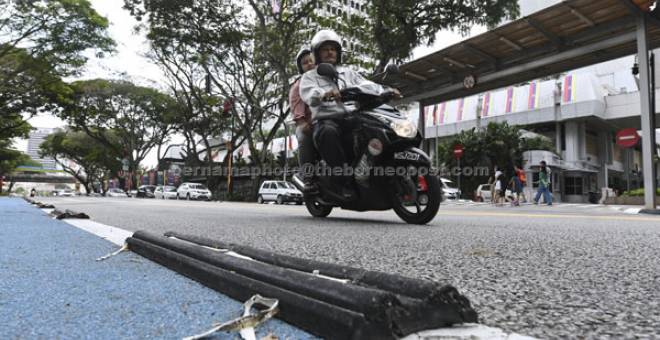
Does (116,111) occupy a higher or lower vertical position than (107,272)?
higher

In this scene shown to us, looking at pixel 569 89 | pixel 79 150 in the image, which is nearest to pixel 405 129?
pixel 569 89

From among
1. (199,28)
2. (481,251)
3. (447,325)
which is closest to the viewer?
(447,325)

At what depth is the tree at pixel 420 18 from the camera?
492 inches

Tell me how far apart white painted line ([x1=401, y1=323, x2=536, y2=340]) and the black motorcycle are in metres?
2.78

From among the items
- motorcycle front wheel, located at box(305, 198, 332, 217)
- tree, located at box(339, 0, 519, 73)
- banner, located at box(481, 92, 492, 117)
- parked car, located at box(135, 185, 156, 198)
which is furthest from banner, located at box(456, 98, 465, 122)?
motorcycle front wheel, located at box(305, 198, 332, 217)

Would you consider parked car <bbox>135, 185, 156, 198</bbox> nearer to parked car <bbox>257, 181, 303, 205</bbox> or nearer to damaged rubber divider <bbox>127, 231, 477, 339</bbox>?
parked car <bbox>257, 181, 303, 205</bbox>

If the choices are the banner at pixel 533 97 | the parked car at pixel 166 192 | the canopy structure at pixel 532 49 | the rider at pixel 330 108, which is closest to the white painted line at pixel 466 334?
the rider at pixel 330 108

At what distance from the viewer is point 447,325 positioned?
2.63ft

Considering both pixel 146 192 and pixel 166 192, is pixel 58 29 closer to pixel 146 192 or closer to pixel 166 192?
pixel 166 192

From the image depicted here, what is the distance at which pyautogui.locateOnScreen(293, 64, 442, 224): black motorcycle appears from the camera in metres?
3.59

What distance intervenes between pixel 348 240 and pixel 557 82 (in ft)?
99.7

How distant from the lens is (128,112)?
33344mm

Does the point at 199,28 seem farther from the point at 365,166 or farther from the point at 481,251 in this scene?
the point at 481,251

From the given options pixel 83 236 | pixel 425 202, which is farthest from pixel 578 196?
pixel 83 236
